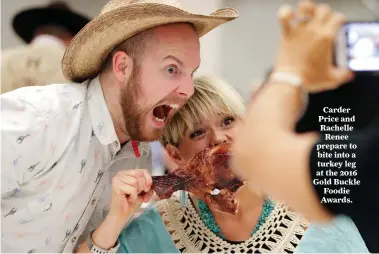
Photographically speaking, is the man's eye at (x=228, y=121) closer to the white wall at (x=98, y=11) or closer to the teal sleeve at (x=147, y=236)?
the white wall at (x=98, y=11)

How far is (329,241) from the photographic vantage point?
77cm

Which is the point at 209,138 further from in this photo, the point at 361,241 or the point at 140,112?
the point at 361,241

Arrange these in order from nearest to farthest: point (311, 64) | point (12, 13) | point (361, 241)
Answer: point (311, 64) < point (361, 241) < point (12, 13)

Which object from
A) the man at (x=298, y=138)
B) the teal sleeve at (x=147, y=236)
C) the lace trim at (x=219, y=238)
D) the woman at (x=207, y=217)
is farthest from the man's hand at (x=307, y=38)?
the teal sleeve at (x=147, y=236)

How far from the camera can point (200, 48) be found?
2.51 ft

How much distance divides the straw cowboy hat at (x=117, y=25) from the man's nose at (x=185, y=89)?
7 cm

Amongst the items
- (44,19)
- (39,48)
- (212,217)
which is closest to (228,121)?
(212,217)

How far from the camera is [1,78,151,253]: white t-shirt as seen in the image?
0.72 meters

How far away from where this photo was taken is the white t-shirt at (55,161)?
2.35 ft

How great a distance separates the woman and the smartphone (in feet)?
0.53

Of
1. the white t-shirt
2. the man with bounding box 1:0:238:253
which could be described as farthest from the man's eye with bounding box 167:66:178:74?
the white t-shirt

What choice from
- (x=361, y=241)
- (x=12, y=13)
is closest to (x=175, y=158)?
(x=361, y=241)

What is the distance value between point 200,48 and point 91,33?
0.16 meters

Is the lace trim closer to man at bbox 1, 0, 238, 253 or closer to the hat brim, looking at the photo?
man at bbox 1, 0, 238, 253
